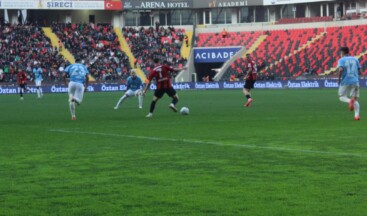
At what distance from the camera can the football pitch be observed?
10078 mm

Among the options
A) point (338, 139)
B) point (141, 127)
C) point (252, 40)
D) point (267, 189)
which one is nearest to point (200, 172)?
point (267, 189)

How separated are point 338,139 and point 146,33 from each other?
71330 millimetres

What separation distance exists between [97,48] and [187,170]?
7102 cm

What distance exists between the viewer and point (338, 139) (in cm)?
1836

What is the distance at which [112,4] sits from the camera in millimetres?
93562

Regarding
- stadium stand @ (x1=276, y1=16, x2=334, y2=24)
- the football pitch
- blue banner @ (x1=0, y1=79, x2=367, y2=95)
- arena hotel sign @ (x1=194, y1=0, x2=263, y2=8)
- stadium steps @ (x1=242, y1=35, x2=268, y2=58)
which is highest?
arena hotel sign @ (x1=194, y1=0, x2=263, y2=8)

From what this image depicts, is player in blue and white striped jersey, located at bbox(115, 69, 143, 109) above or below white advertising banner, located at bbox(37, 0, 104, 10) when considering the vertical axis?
below

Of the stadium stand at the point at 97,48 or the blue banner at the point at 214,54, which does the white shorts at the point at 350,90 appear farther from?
the blue banner at the point at 214,54

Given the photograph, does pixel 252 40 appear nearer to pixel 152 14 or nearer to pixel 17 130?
pixel 152 14

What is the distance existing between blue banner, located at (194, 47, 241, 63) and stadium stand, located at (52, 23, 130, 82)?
7.15 meters

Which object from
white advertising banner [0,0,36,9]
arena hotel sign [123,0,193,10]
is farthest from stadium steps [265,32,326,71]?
white advertising banner [0,0,36,9]

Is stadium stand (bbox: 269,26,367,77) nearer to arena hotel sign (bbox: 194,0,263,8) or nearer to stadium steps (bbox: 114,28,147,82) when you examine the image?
stadium steps (bbox: 114,28,147,82)

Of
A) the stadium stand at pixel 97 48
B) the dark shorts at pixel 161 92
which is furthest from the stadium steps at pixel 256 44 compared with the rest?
the dark shorts at pixel 161 92

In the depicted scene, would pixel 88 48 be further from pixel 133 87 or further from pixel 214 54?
pixel 133 87
